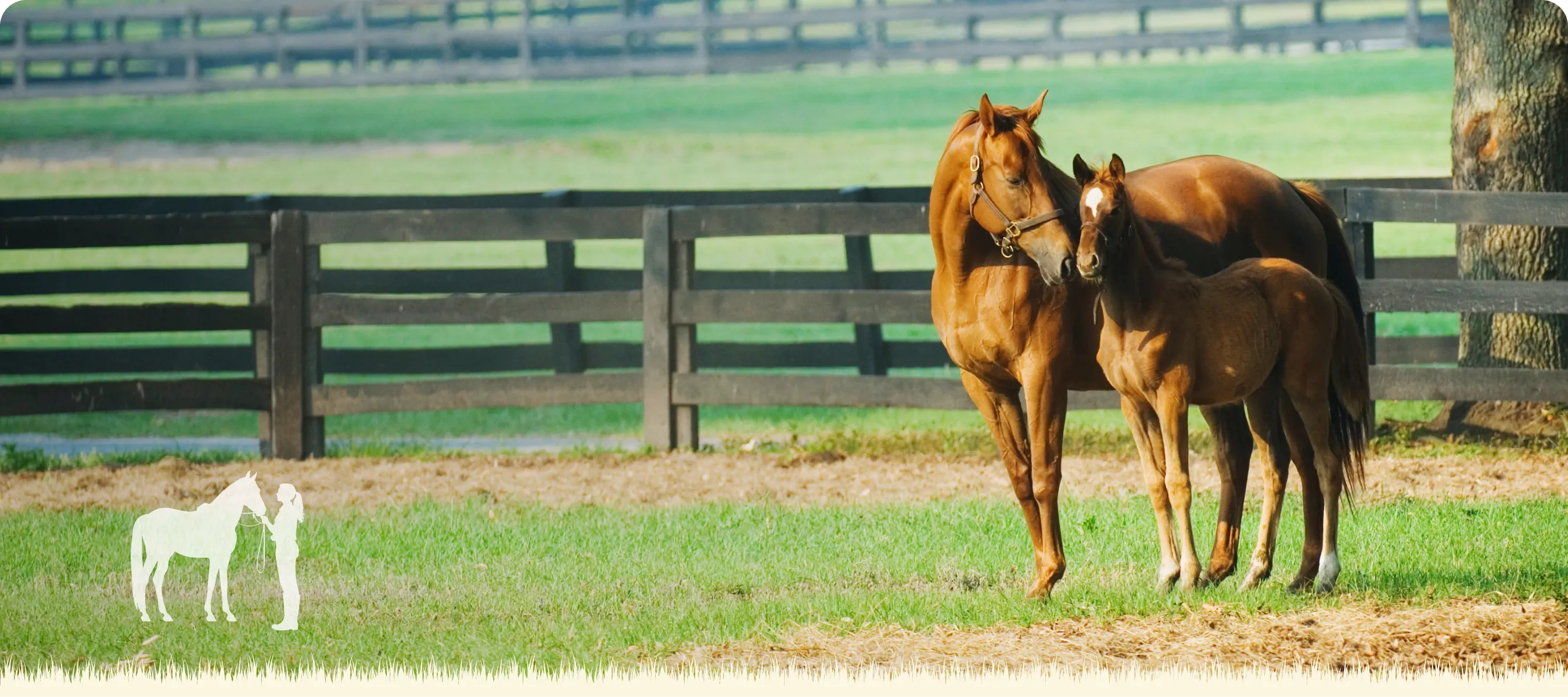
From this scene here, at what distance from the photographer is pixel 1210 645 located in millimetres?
5613

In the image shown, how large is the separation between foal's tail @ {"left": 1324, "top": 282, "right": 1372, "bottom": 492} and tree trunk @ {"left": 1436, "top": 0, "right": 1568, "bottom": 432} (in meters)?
4.43

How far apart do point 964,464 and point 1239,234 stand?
335 cm

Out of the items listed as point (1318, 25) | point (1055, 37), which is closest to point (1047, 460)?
point (1055, 37)

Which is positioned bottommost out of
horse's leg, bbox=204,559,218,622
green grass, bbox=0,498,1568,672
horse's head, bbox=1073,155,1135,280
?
green grass, bbox=0,498,1568,672

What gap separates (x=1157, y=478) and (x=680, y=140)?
30261 mm

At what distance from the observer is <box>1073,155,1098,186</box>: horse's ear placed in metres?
6.26

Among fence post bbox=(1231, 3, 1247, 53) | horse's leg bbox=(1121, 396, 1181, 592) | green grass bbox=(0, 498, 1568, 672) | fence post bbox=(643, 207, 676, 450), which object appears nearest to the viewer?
green grass bbox=(0, 498, 1568, 672)

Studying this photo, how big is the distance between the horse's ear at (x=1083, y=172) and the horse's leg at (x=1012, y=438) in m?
0.83

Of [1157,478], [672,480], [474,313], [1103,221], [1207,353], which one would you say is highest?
[1103,221]

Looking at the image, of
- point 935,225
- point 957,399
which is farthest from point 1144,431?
point 957,399

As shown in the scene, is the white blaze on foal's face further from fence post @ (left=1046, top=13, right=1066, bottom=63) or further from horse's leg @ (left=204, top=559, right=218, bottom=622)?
fence post @ (left=1046, top=13, right=1066, bottom=63)

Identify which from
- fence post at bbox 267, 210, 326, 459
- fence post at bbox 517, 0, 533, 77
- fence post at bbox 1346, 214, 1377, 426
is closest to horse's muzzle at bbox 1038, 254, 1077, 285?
fence post at bbox 1346, 214, 1377, 426

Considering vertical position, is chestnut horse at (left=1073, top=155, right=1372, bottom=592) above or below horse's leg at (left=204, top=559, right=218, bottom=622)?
above

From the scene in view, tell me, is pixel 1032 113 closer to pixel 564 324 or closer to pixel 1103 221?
pixel 1103 221
